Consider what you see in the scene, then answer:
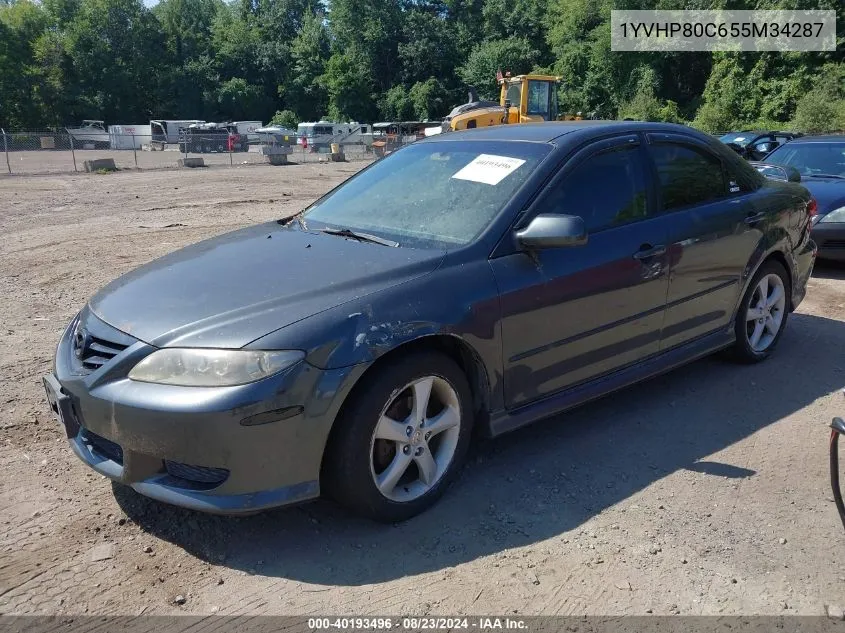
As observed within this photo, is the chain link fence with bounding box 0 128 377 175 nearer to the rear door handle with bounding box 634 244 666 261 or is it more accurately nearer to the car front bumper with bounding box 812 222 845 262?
the car front bumper with bounding box 812 222 845 262

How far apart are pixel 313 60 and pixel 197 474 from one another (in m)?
72.8

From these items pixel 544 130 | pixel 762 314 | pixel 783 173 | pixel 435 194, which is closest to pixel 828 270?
pixel 783 173

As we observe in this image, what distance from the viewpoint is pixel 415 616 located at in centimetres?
257

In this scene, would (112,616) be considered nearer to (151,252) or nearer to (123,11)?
(151,252)

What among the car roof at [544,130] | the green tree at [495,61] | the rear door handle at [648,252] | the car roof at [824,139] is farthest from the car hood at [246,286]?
the green tree at [495,61]

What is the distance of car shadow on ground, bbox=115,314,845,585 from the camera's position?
293cm

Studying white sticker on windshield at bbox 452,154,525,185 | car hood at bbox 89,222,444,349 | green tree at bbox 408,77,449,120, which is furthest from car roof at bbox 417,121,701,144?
green tree at bbox 408,77,449,120

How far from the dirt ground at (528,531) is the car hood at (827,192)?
3.91 m

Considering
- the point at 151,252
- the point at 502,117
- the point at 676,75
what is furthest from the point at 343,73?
the point at 151,252

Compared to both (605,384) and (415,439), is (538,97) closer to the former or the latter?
(605,384)

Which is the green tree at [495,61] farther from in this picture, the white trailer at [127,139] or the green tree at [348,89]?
the white trailer at [127,139]

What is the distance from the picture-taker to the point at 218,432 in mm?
2637

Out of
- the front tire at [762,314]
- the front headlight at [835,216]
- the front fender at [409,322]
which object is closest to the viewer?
the front fender at [409,322]

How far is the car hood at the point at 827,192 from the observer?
7.93 meters
